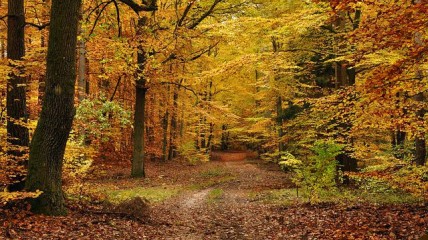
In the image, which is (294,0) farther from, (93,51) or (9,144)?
(9,144)

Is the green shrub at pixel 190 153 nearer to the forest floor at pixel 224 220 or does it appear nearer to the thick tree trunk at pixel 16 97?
the forest floor at pixel 224 220

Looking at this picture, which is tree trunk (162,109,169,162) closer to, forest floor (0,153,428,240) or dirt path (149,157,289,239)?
dirt path (149,157,289,239)

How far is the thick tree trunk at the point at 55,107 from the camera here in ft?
24.9

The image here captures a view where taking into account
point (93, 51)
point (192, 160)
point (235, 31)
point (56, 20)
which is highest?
point (235, 31)

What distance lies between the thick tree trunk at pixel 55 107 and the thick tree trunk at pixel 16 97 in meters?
1.38

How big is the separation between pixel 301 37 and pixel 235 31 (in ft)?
17.3

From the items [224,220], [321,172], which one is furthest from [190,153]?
[224,220]

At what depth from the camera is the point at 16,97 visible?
9219mm

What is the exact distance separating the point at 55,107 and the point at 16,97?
7.80ft

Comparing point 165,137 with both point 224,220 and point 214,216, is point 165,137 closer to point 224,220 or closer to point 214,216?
point 214,216

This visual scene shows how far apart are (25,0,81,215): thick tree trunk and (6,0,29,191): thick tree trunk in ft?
4.53

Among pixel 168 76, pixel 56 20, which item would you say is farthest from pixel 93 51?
pixel 56 20

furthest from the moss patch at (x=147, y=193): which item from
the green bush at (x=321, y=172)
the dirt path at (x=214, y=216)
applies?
the green bush at (x=321, y=172)

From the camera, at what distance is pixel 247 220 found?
34.3 ft
